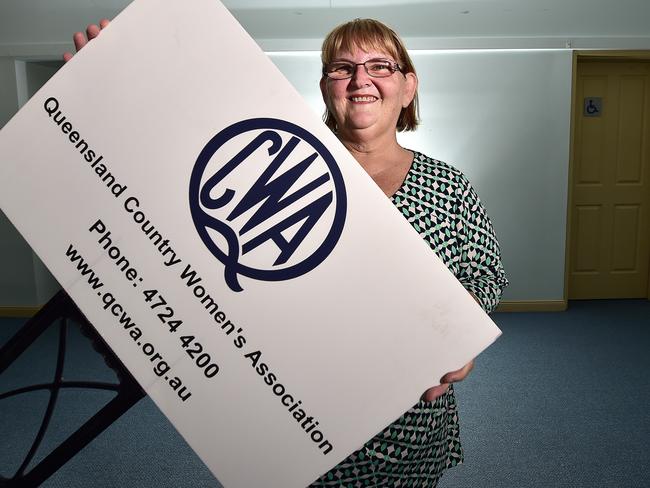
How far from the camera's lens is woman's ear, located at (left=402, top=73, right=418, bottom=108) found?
3.56 feet

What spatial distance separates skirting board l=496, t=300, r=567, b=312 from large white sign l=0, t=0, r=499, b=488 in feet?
14.7

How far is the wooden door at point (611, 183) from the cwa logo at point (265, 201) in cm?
492

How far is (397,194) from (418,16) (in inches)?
160

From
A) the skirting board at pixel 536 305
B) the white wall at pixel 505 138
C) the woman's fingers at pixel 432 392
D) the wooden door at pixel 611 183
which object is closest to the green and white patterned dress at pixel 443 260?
the woman's fingers at pixel 432 392

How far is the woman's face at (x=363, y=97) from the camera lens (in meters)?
0.99

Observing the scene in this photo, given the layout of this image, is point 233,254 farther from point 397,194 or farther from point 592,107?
point 592,107

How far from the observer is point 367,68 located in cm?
100

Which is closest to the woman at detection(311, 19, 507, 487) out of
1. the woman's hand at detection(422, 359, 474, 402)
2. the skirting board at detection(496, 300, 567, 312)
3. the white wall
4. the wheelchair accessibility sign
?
the woman's hand at detection(422, 359, 474, 402)

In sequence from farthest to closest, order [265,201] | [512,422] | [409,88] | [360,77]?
[512,422] < [409,88] < [360,77] < [265,201]

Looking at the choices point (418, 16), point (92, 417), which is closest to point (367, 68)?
point (92, 417)

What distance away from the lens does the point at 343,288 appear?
764 millimetres

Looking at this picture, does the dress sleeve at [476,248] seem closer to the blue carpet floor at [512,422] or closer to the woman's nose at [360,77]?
the woman's nose at [360,77]

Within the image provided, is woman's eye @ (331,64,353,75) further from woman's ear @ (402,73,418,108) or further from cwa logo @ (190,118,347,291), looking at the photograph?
cwa logo @ (190,118,347,291)

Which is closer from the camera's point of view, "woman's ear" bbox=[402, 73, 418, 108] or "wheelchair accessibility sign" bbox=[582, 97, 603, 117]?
"woman's ear" bbox=[402, 73, 418, 108]
